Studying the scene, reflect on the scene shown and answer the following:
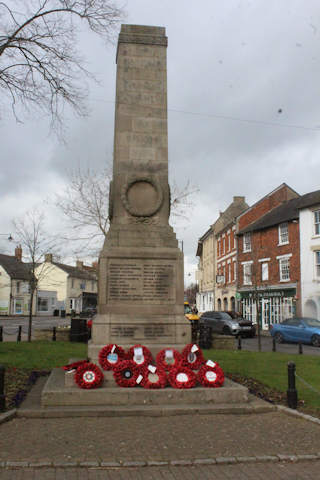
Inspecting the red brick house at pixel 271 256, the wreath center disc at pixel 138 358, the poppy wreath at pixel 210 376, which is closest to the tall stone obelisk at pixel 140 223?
the wreath center disc at pixel 138 358

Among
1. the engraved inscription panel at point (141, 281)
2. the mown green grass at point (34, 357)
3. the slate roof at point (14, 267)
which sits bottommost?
the mown green grass at point (34, 357)

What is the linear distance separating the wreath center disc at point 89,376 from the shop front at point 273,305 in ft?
87.7

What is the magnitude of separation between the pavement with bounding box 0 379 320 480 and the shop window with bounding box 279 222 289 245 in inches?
1150

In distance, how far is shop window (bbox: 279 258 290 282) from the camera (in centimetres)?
3459

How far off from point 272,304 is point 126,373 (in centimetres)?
3017

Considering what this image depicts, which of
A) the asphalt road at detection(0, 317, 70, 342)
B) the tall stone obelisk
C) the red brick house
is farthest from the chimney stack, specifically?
the tall stone obelisk

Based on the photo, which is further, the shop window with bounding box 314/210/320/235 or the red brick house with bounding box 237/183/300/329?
the red brick house with bounding box 237/183/300/329

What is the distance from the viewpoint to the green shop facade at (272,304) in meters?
33.8

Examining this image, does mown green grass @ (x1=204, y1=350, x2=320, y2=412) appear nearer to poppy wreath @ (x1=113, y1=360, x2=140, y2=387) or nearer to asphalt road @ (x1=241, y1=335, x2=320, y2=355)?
poppy wreath @ (x1=113, y1=360, x2=140, y2=387)

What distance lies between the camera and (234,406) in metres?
7.25

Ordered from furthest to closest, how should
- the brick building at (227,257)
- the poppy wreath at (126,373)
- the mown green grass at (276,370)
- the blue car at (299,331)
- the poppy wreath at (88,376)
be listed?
1. the brick building at (227,257)
2. the blue car at (299,331)
3. the mown green grass at (276,370)
4. the poppy wreath at (126,373)
5. the poppy wreath at (88,376)

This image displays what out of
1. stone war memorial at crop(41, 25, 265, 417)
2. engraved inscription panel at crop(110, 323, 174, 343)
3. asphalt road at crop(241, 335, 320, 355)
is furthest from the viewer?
asphalt road at crop(241, 335, 320, 355)

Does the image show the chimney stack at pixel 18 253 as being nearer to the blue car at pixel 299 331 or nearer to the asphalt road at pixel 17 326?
the asphalt road at pixel 17 326

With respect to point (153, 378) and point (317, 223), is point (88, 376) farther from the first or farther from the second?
point (317, 223)
